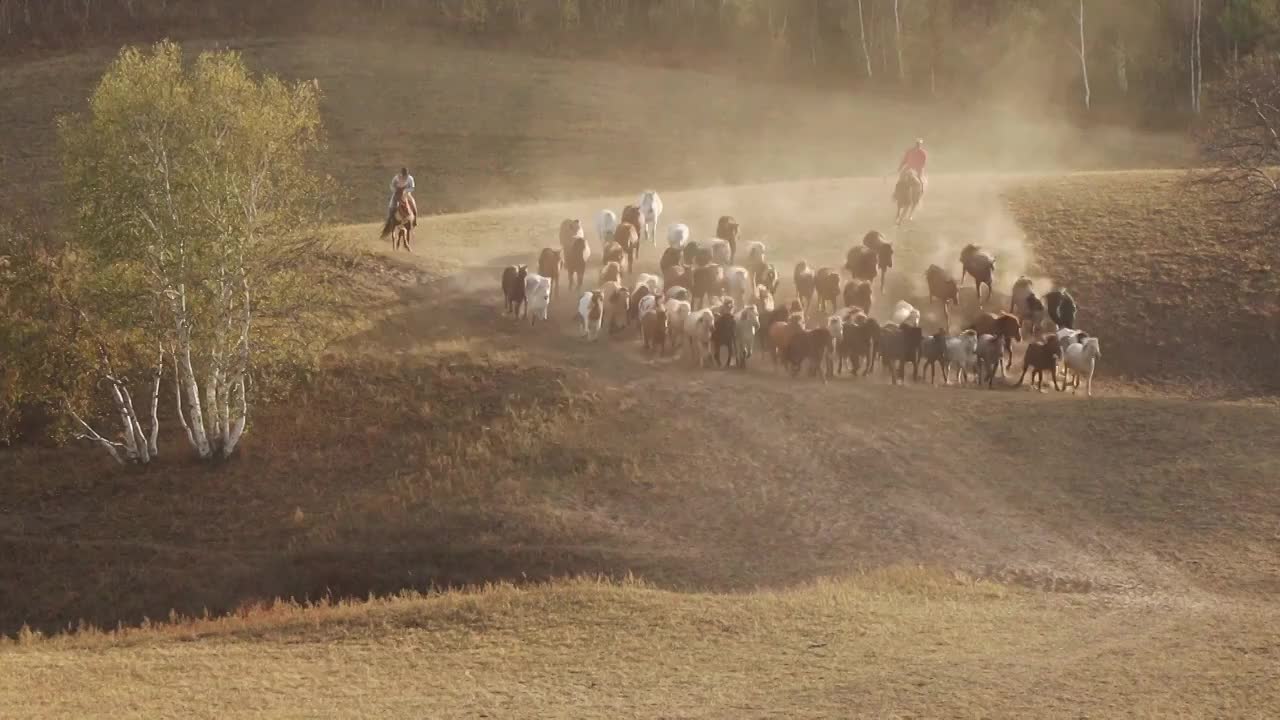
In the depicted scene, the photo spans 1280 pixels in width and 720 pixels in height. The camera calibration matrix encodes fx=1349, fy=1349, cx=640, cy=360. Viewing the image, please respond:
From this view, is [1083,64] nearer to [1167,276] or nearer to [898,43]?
[898,43]

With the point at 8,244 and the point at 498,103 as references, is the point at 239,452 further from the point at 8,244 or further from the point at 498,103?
the point at 498,103

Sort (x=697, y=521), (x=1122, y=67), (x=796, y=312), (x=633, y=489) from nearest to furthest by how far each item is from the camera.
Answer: (x=697, y=521) → (x=633, y=489) → (x=796, y=312) → (x=1122, y=67)

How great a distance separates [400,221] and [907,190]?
15966mm

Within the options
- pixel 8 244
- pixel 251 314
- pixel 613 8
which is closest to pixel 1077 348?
pixel 251 314

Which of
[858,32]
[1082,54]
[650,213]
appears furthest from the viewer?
[858,32]

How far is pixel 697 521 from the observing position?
27.2 m

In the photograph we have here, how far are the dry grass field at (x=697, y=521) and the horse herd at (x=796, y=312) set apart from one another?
2.93ft

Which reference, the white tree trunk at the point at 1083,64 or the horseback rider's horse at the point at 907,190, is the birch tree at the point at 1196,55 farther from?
the horseback rider's horse at the point at 907,190

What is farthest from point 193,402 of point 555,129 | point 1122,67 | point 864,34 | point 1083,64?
point 864,34

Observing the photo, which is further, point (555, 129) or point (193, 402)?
point (555, 129)

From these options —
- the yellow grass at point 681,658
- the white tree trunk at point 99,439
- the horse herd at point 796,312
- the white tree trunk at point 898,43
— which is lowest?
the yellow grass at point 681,658

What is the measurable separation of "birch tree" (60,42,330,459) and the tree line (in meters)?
53.8

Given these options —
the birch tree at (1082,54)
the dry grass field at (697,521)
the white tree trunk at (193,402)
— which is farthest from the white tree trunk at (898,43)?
the white tree trunk at (193,402)

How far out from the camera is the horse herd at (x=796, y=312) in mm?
32406
